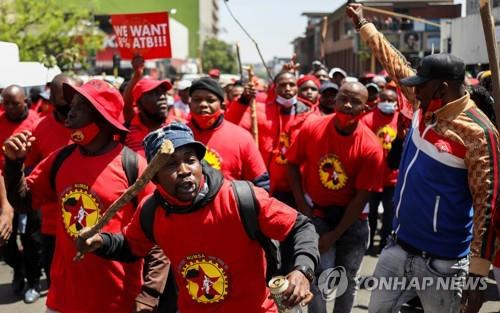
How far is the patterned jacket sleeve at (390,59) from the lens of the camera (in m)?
4.63

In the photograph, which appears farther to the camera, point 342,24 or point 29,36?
point 342,24

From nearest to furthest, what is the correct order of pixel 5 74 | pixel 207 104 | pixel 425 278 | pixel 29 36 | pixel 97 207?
1. pixel 97 207
2. pixel 425 278
3. pixel 207 104
4. pixel 5 74
5. pixel 29 36

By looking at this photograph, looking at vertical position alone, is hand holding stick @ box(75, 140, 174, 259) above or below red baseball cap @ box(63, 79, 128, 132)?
below

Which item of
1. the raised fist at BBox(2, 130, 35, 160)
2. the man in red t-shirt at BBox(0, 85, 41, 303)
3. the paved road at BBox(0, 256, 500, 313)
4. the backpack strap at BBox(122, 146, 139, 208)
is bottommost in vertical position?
the paved road at BBox(0, 256, 500, 313)

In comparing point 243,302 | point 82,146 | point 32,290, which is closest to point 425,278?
point 243,302

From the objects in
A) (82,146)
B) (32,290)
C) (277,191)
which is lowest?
(32,290)

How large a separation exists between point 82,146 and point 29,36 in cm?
2460

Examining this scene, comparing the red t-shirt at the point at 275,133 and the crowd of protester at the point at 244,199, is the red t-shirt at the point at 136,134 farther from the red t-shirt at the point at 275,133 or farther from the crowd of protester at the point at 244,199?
the red t-shirt at the point at 275,133

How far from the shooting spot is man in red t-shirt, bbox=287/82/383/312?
5191 millimetres

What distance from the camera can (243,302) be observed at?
331 centimetres

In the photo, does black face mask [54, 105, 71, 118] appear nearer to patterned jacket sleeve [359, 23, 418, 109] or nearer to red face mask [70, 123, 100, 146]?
red face mask [70, 123, 100, 146]

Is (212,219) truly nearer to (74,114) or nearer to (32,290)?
(74,114)

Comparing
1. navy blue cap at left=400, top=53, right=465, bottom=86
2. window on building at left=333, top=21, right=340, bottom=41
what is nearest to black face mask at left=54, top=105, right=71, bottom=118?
navy blue cap at left=400, top=53, right=465, bottom=86

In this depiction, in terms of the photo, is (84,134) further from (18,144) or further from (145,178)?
(145,178)
